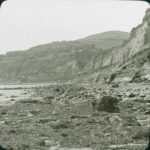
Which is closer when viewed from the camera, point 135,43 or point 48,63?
point 135,43

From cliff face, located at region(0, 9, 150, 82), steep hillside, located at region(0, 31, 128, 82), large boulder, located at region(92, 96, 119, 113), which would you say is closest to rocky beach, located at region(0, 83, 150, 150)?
large boulder, located at region(92, 96, 119, 113)

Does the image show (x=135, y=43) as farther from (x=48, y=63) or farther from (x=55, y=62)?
(x=48, y=63)

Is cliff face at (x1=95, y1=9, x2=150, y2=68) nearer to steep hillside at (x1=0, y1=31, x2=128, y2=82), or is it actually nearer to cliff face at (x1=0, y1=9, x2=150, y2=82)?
cliff face at (x1=0, y1=9, x2=150, y2=82)

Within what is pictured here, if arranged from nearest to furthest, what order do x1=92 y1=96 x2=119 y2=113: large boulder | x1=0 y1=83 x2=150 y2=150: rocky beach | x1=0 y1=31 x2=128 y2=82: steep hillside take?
x1=0 y1=83 x2=150 y2=150: rocky beach
x1=92 y1=96 x2=119 y2=113: large boulder
x1=0 y1=31 x2=128 y2=82: steep hillside

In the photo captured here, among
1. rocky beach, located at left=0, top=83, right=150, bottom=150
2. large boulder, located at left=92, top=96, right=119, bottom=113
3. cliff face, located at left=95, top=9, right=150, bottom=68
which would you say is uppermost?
cliff face, located at left=95, top=9, right=150, bottom=68

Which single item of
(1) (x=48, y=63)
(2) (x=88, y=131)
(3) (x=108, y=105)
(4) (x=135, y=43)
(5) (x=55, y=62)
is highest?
(4) (x=135, y=43)

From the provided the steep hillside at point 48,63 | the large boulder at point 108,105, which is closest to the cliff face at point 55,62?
the steep hillside at point 48,63

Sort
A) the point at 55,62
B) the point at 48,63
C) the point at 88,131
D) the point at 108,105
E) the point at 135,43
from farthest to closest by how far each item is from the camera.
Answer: the point at 48,63 → the point at 55,62 → the point at 135,43 → the point at 108,105 → the point at 88,131

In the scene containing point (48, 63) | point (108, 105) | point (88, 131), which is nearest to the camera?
point (88, 131)

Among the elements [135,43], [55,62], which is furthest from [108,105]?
[55,62]

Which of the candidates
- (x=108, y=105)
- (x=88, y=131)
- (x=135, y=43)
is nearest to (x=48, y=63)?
(x=135, y=43)

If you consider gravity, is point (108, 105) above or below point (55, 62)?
below
